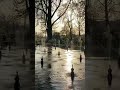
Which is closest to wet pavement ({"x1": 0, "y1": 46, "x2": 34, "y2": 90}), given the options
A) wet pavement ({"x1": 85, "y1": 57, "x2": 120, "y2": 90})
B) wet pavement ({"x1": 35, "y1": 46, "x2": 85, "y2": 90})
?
wet pavement ({"x1": 35, "y1": 46, "x2": 85, "y2": 90})

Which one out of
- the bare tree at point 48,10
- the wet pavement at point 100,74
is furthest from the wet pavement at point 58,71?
the bare tree at point 48,10

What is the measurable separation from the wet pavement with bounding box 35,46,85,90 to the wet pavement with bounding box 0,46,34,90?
16 cm

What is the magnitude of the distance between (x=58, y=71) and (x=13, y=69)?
878mm

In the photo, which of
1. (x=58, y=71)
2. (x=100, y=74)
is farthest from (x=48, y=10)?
(x=100, y=74)

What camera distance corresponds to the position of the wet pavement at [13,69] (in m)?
5.67

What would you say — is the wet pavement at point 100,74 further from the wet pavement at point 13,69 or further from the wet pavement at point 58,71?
the wet pavement at point 13,69

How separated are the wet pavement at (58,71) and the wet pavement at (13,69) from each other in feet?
0.51

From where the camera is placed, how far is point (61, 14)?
772 cm

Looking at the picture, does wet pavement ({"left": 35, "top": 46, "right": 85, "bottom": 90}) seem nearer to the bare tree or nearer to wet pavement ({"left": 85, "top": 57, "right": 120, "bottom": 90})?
wet pavement ({"left": 85, "top": 57, "right": 120, "bottom": 90})

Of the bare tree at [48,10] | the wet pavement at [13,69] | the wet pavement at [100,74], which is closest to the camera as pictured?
the wet pavement at [100,74]

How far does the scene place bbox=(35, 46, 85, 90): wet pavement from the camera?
5.74m

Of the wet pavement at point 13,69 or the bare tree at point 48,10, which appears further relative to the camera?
the bare tree at point 48,10

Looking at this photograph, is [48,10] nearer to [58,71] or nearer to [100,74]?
[58,71]

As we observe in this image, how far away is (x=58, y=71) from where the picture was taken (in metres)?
6.36
